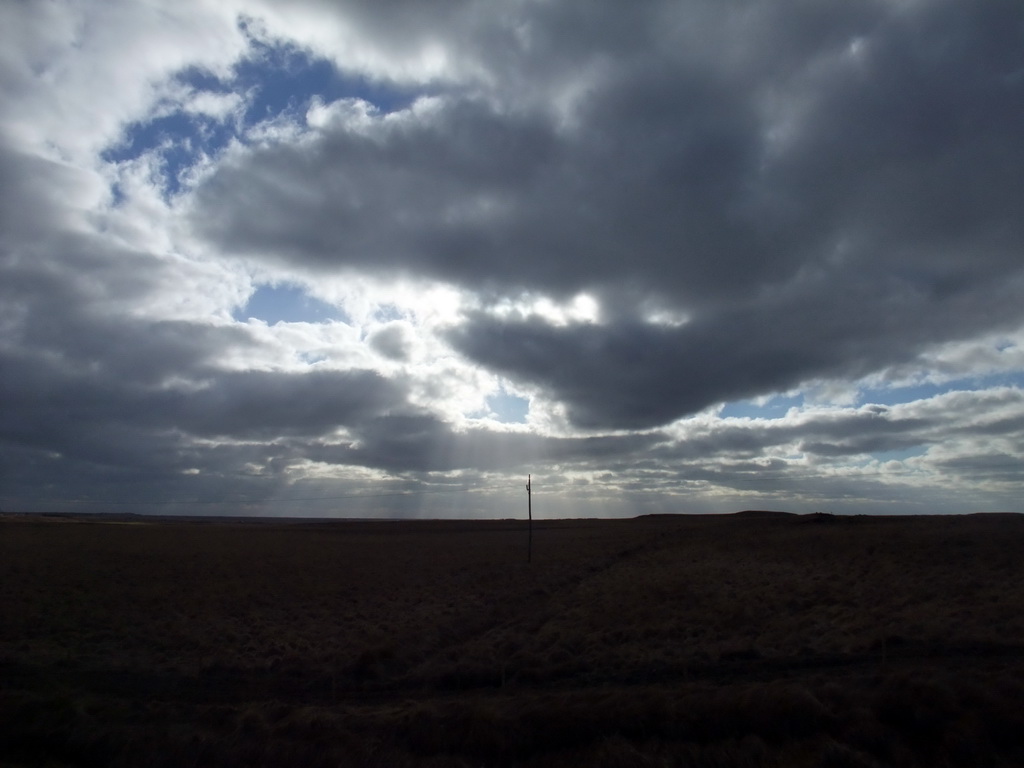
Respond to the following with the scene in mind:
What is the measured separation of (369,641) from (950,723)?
699 inches

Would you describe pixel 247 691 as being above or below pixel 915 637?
below

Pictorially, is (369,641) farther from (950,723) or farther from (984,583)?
(984,583)

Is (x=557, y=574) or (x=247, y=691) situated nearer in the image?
(x=247, y=691)

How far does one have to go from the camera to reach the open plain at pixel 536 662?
35.0ft

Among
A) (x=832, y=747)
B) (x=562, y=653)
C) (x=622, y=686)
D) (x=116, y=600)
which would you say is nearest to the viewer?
(x=832, y=747)

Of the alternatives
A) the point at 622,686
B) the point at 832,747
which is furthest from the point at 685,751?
the point at 622,686

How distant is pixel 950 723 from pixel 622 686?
23.5 ft

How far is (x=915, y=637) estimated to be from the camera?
1780 centimetres

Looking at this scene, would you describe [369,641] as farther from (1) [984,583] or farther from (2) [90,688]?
(1) [984,583]

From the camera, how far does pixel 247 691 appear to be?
17078 millimetres

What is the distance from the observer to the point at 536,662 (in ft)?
62.0

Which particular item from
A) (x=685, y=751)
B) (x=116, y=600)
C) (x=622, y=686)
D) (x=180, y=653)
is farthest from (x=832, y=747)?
(x=116, y=600)

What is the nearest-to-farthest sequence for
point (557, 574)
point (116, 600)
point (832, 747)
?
1. point (832, 747)
2. point (116, 600)
3. point (557, 574)

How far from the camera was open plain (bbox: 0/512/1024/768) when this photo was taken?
35.0 ft
